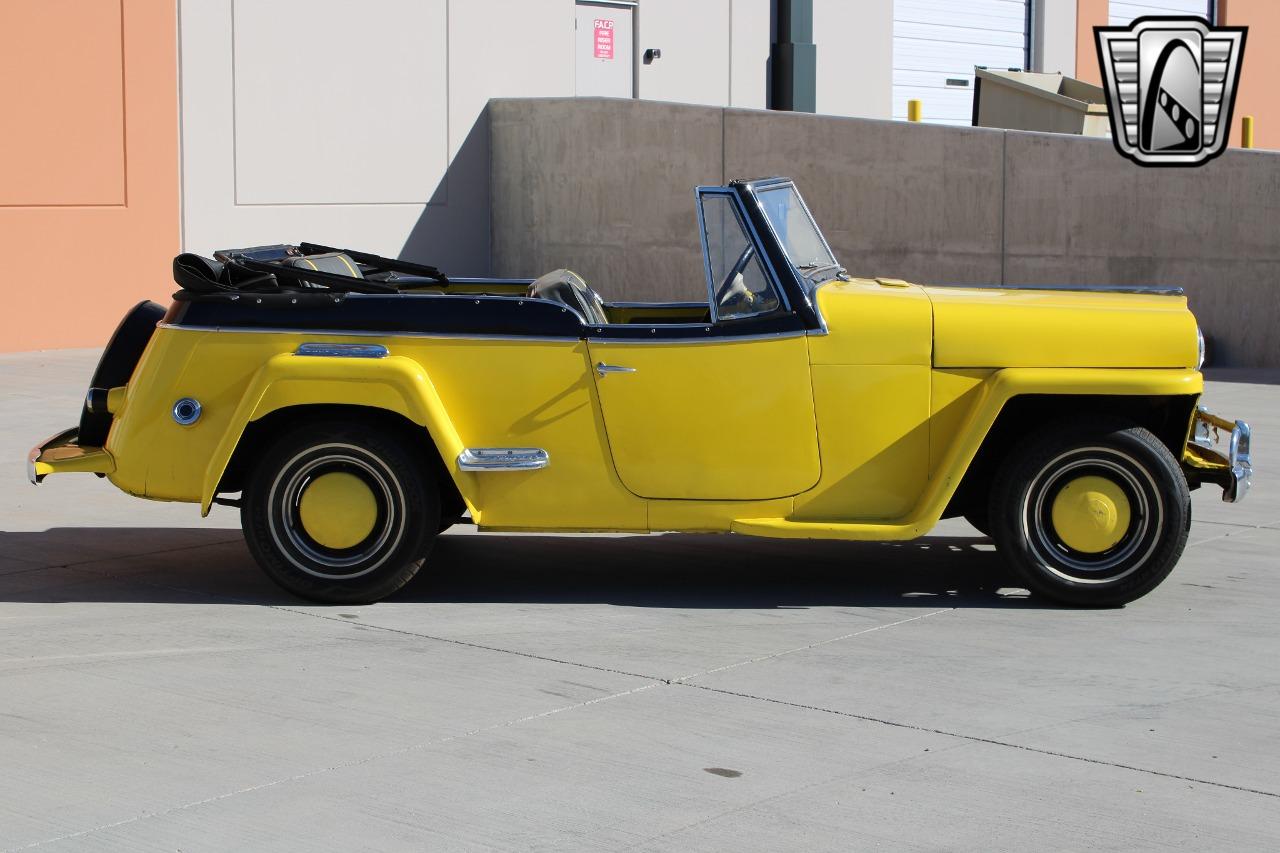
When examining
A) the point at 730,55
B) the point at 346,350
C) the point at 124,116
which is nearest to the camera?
the point at 346,350

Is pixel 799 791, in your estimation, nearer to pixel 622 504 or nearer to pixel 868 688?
pixel 868 688

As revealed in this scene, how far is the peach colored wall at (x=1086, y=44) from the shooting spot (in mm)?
24594

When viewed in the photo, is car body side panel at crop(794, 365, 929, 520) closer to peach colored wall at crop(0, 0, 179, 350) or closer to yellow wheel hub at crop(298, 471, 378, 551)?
yellow wheel hub at crop(298, 471, 378, 551)

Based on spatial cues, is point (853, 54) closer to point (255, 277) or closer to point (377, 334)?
point (255, 277)

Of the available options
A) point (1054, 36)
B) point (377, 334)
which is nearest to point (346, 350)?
point (377, 334)

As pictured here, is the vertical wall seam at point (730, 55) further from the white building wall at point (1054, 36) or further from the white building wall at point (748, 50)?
the white building wall at point (1054, 36)

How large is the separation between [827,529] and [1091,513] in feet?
3.14

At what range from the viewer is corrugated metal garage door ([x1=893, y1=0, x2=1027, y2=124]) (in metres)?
22.6

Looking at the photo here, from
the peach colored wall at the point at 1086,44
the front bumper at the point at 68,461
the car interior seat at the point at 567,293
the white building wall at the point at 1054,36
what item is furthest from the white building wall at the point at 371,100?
the car interior seat at the point at 567,293

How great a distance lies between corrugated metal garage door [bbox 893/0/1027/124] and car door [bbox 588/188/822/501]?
16989 millimetres

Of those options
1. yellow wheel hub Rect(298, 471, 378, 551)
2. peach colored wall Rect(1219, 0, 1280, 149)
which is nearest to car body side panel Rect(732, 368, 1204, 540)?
yellow wheel hub Rect(298, 471, 378, 551)

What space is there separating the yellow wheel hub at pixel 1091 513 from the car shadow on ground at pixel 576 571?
30 cm

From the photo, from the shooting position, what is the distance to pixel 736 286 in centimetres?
630

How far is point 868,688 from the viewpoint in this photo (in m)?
5.25
